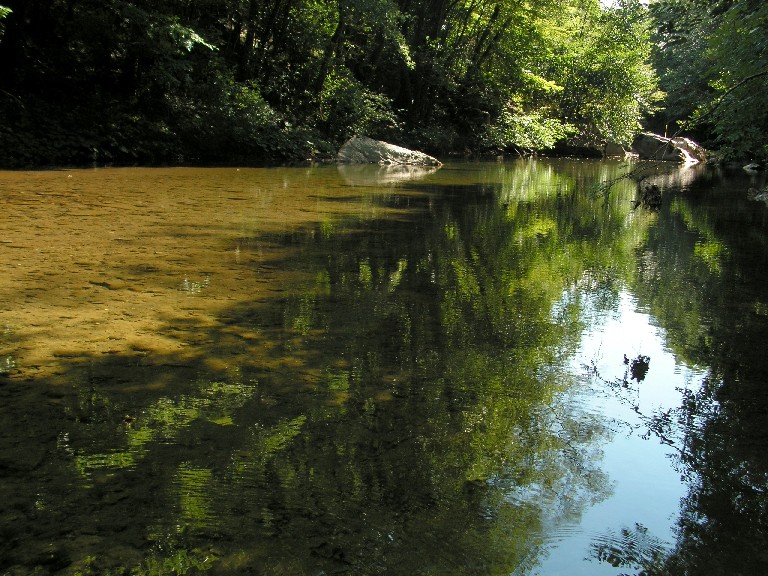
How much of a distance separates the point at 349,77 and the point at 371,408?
867 inches

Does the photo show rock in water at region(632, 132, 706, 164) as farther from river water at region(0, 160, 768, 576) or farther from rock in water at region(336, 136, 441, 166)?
river water at region(0, 160, 768, 576)

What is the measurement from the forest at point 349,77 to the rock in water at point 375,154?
869 mm

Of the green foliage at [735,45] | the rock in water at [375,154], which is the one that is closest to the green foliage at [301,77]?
the green foliage at [735,45]

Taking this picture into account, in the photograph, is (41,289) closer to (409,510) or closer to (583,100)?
Result: (409,510)

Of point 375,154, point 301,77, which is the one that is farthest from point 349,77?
point 375,154

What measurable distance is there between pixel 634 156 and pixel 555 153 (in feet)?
15.2

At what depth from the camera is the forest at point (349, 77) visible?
13719mm

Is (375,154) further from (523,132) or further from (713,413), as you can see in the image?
(713,413)

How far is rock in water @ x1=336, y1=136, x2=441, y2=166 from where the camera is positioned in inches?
830

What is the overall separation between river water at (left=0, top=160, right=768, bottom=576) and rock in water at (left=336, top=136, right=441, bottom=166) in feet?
46.9

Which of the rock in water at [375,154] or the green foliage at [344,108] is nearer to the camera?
the rock in water at [375,154]

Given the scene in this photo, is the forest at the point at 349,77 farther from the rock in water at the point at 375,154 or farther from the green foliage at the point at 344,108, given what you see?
the rock in water at the point at 375,154

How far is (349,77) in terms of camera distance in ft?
77.8

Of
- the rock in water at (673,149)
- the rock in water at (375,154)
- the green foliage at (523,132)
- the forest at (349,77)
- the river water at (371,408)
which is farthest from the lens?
the rock in water at (673,149)
